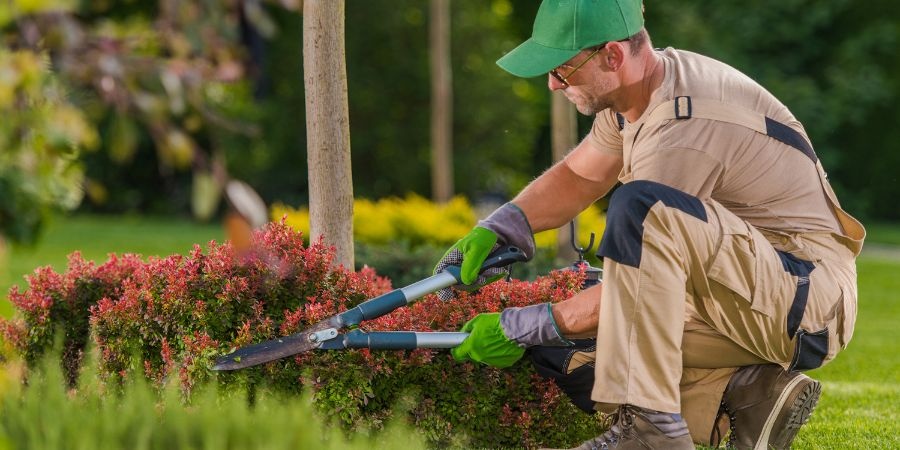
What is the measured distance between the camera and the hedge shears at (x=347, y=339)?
3.30 meters

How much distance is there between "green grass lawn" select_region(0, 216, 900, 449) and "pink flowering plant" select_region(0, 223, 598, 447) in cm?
62

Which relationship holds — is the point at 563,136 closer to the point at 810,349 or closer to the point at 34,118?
the point at 810,349

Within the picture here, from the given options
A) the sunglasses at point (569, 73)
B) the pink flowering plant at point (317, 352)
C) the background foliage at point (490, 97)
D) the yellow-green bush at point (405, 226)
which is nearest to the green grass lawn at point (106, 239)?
the background foliage at point (490, 97)

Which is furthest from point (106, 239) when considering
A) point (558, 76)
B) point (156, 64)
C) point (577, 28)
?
point (156, 64)

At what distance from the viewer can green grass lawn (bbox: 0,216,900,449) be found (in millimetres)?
4220

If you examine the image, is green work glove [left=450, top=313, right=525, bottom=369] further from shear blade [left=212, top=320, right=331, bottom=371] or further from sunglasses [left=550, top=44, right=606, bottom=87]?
sunglasses [left=550, top=44, right=606, bottom=87]

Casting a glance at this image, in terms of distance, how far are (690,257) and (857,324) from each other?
758 centimetres

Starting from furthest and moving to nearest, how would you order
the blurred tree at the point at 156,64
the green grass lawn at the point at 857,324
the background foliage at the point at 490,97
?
the background foliage at the point at 490,97, the green grass lawn at the point at 857,324, the blurred tree at the point at 156,64

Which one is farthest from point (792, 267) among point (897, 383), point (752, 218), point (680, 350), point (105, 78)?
point (897, 383)

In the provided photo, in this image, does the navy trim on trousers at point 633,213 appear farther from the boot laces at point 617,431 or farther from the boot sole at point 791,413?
the boot sole at point 791,413

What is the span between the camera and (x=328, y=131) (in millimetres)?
4266

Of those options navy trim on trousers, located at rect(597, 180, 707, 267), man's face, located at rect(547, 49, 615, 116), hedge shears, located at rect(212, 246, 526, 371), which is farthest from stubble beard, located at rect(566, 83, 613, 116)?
hedge shears, located at rect(212, 246, 526, 371)

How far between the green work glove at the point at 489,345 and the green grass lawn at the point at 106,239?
8.41 meters

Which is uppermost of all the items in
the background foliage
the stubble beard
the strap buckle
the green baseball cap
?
the background foliage
